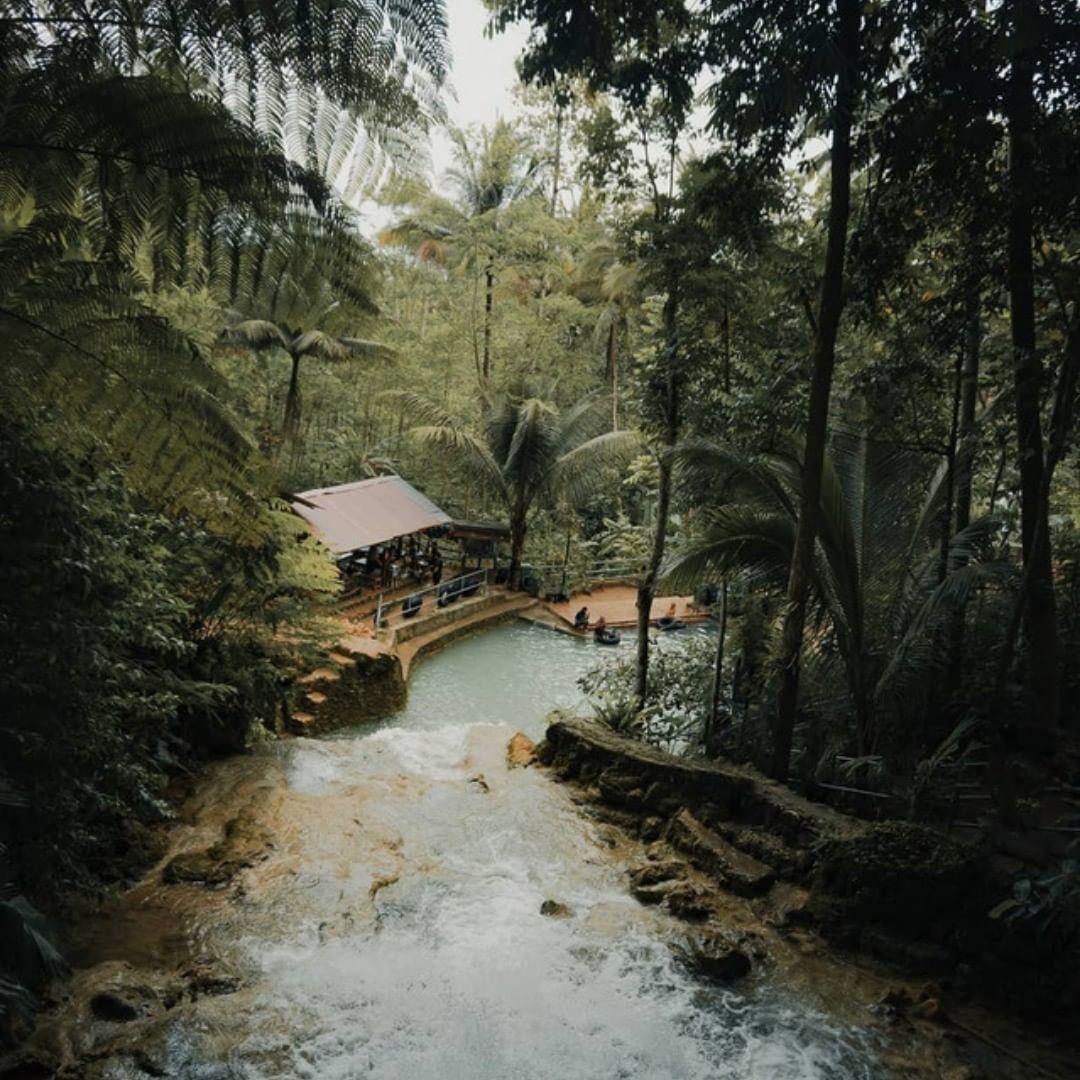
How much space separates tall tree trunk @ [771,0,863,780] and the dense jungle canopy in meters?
0.02

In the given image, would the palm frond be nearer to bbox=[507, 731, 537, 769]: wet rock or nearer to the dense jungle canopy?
the dense jungle canopy

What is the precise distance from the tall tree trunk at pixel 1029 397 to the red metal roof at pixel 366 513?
9.85m


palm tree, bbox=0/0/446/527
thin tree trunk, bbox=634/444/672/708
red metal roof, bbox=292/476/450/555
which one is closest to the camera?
palm tree, bbox=0/0/446/527

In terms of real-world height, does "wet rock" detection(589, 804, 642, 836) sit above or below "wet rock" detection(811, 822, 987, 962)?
below

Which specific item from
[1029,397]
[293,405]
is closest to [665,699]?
[1029,397]

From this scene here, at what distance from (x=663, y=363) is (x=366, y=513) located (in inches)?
309

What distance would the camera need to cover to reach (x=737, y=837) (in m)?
5.64

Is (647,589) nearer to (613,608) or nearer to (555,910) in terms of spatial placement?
(555,910)

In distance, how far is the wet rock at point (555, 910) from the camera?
4.96m

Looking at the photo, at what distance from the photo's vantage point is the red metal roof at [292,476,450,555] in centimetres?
1359

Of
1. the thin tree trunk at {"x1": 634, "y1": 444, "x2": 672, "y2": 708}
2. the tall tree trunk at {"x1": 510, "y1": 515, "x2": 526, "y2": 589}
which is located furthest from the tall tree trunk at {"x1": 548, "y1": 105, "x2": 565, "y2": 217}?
the thin tree trunk at {"x1": 634, "y1": 444, "x2": 672, "y2": 708}

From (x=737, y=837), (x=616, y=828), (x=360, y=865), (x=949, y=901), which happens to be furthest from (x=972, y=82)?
(x=360, y=865)

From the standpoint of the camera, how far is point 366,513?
589 inches

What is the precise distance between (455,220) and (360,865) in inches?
631
